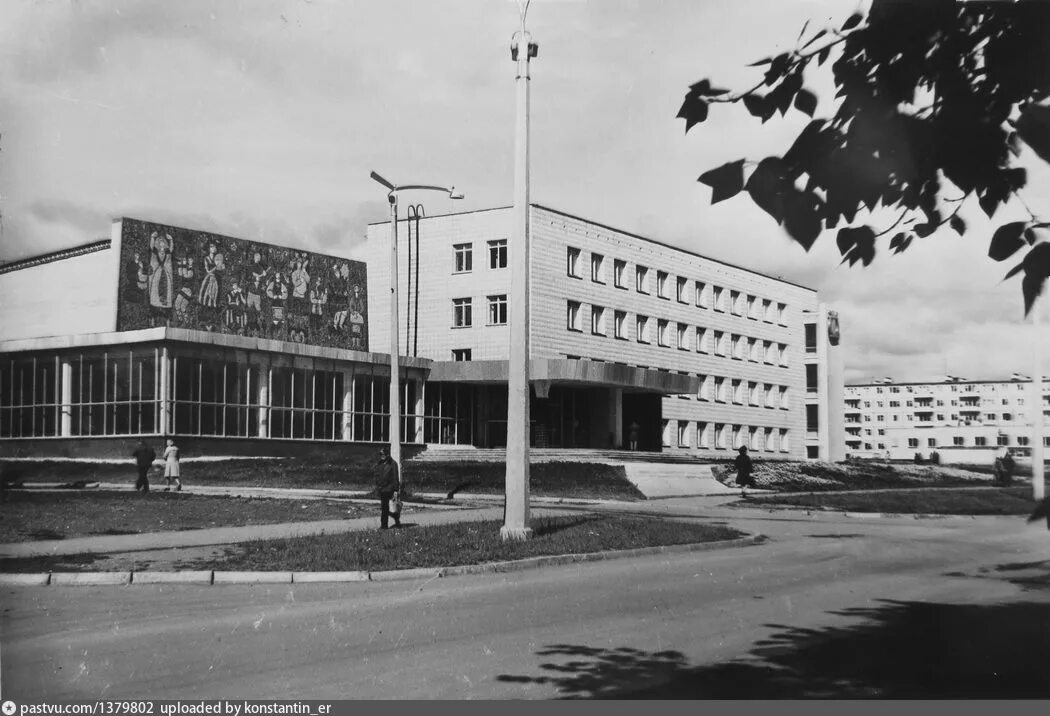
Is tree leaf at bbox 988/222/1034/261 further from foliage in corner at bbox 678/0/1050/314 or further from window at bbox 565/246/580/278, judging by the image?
window at bbox 565/246/580/278

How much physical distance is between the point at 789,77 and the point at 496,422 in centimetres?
3406

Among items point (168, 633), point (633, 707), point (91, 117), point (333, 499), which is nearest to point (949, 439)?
point (633, 707)

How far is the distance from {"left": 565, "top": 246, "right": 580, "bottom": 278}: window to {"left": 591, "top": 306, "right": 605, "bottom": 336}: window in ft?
6.50

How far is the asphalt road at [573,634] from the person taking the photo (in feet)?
18.2

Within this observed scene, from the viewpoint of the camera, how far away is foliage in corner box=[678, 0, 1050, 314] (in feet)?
12.6

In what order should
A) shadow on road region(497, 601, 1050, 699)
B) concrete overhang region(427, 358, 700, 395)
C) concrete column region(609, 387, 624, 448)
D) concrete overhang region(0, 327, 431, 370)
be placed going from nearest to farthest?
1. shadow on road region(497, 601, 1050, 699)
2. concrete overhang region(0, 327, 431, 370)
3. concrete overhang region(427, 358, 700, 395)
4. concrete column region(609, 387, 624, 448)

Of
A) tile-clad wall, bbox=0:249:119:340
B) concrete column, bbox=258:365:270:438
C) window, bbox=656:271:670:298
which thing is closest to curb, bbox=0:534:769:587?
tile-clad wall, bbox=0:249:119:340

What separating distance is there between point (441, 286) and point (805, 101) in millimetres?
39833

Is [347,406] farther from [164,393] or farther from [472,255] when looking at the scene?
[472,255]

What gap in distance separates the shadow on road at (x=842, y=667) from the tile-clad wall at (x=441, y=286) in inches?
1384

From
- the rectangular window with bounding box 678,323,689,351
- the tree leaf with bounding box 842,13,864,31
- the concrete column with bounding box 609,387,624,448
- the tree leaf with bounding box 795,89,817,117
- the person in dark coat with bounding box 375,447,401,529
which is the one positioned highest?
the rectangular window with bounding box 678,323,689,351

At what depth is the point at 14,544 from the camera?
11547 millimetres

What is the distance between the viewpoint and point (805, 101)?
396 centimetres

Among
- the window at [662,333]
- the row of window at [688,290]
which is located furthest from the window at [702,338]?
the window at [662,333]
